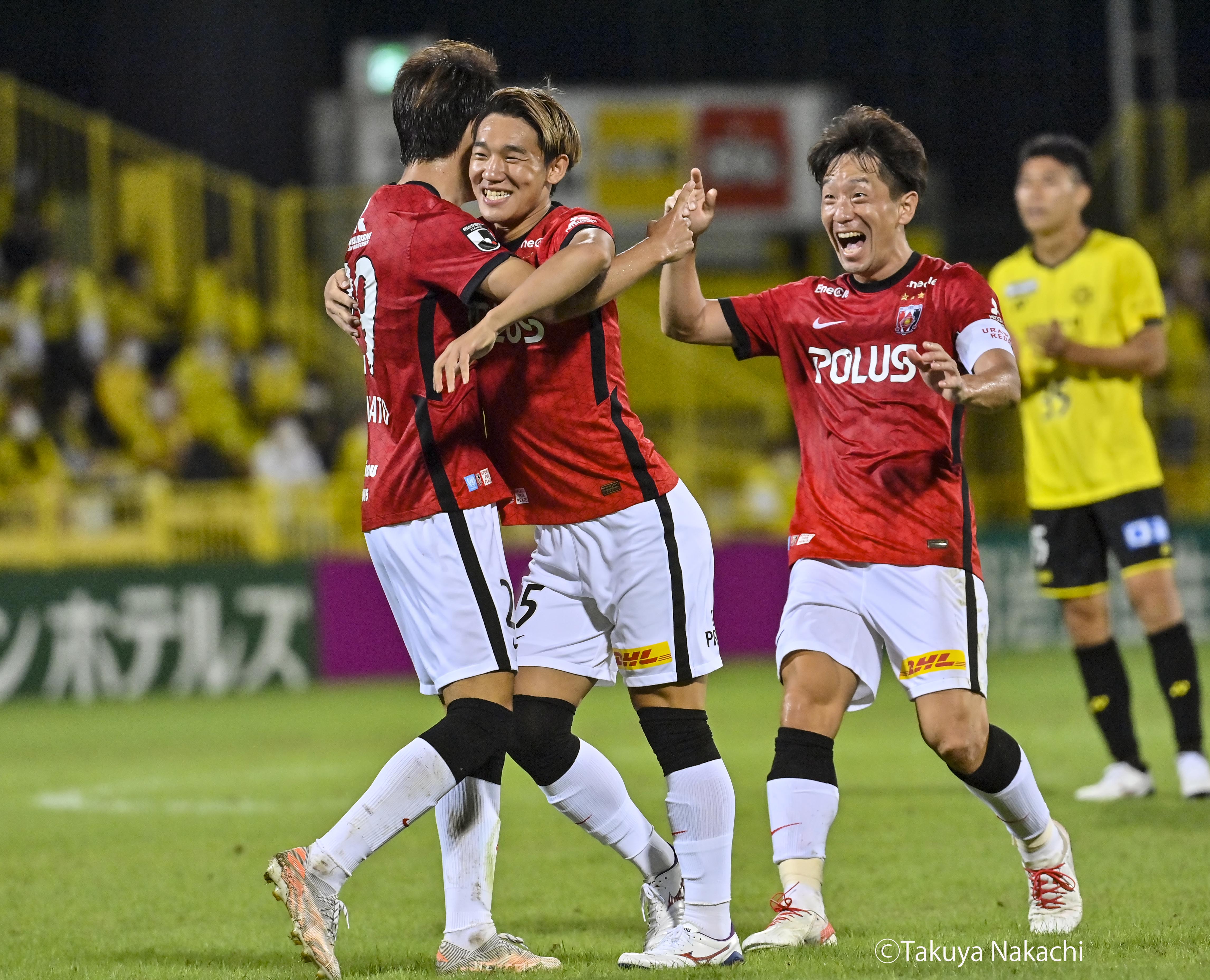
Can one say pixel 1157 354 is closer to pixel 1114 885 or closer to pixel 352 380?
pixel 1114 885

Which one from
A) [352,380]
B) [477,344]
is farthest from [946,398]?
[352,380]

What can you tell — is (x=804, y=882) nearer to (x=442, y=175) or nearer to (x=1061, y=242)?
(x=442, y=175)

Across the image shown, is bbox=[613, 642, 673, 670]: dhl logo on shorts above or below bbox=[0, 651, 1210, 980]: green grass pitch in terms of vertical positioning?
above

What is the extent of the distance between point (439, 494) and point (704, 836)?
3.86 feet

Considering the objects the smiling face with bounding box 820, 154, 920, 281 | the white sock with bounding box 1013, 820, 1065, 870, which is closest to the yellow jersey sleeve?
the smiling face with bounding box 820, 154, 920, 281

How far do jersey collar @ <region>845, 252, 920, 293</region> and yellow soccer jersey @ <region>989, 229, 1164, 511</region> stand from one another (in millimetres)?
2625

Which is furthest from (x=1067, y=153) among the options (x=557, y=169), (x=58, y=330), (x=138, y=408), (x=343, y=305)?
(x=58, y=330)

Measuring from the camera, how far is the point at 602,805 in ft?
16.1

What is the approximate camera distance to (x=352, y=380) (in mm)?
20828

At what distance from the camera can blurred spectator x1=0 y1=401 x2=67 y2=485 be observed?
16.6 meters

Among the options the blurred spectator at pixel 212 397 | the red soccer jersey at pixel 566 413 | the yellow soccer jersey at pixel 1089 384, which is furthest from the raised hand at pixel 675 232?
the blurred spectator at pixel 212 397

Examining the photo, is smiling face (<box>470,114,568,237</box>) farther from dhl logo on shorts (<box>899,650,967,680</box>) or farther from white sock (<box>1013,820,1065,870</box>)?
white sock (<box>1013,820,1065,870</box>)

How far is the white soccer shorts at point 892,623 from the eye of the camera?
4918mm

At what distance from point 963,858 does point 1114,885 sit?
2.45ft
